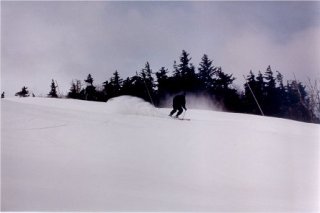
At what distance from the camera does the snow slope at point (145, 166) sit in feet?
12.8

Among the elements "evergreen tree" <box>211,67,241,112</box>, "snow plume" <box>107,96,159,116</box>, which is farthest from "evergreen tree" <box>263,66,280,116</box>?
"snow plume" <box>107,96,159,116</box>

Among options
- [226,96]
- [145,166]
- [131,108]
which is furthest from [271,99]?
[145,166]

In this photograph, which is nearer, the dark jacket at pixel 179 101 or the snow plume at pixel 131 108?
the dark jacket at pixel 179 101

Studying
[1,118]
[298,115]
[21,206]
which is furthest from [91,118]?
[298,115]

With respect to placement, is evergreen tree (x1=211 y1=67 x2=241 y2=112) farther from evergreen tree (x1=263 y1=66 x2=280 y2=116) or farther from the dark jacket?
the dark jacket

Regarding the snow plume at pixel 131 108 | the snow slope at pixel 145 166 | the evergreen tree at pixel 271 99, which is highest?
the evergreen tree at pixel 271 99

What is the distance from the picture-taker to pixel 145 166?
15.8ft

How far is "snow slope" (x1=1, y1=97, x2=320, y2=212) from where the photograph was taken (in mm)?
3902

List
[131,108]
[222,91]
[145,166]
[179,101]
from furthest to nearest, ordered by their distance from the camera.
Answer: [222,91], [131,108], [179,101], [145,166]

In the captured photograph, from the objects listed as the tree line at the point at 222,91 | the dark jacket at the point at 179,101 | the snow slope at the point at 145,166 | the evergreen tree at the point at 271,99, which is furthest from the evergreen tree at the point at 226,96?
the snow slope at the point at 145,166

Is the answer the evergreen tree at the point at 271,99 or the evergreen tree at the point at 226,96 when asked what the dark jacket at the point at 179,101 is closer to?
the evergreen tree at the point at 271,99

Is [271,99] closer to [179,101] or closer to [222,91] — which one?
[222,91]

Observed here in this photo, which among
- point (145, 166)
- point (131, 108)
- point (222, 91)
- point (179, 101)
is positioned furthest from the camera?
point (222, 91)

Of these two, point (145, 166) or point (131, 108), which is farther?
point (131, 108)
